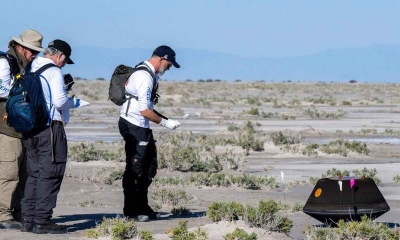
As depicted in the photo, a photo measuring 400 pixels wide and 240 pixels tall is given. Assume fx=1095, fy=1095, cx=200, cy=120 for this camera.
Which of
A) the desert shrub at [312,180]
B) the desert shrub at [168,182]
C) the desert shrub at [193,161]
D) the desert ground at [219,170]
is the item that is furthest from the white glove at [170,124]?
the desert shrub at [193,161]

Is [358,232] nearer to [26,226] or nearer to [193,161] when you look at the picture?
[26,226]

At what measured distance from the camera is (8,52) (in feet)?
38.4

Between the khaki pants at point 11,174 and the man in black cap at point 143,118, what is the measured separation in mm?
1268

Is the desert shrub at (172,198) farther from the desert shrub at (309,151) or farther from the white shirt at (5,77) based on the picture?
the desert shrub at (309,151)

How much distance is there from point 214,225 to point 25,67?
A: 2.59 m

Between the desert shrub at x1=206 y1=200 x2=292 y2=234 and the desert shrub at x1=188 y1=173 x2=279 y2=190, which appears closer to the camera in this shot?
the desert shrub at x1=206 y1=200 x2=292 y2=234

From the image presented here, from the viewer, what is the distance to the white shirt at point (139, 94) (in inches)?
476

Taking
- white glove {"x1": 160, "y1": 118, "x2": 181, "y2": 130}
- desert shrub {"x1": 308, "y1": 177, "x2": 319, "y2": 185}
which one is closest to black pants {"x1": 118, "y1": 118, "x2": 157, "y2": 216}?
white glove {"x1": 160, "y1": 118, "x2": 181, "y2": 130}

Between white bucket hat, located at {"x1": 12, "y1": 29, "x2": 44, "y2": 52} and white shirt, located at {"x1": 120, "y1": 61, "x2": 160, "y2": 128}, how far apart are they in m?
1.22

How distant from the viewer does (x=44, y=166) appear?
36.7ft

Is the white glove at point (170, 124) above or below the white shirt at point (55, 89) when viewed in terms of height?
below

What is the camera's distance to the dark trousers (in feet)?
36.6

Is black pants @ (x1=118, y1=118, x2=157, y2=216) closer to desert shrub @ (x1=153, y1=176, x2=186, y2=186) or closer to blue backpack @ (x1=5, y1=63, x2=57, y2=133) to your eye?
blue backpack @ (x1=5, y1=63, x2=57, y2=133)

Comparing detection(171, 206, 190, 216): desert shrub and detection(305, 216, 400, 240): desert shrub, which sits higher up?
detection(171, 206, 190, 216): desert shrub
